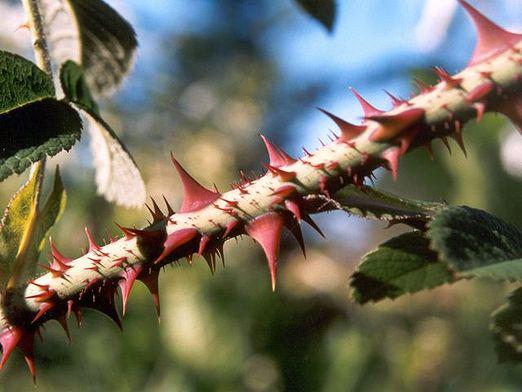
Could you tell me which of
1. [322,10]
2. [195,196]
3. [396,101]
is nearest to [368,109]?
[396,101]

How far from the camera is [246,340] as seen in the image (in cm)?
298

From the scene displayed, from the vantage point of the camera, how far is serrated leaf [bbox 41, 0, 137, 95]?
4.68 feet

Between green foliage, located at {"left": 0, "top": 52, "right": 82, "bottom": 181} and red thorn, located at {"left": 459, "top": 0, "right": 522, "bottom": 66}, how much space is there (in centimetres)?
56

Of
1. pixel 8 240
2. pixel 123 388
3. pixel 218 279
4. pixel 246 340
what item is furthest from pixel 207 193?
pixel 218 279

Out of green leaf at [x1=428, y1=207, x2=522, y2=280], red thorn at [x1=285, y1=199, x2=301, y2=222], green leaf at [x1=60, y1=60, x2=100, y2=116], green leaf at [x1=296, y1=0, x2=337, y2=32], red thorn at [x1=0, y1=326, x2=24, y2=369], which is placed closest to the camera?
green leaf at [x1=428, y1=207, x2=522, y2=280]

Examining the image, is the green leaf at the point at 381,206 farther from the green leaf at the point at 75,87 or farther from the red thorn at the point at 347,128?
the green leaf at the point at 75,87

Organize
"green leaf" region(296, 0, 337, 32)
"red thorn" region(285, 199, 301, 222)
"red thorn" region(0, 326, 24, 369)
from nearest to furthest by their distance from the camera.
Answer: "red thorn" region(285, 199, 301, 222), "red thorn" region(0, 326, 24, 369), "green leaf" region(296, 0, 337, 32)

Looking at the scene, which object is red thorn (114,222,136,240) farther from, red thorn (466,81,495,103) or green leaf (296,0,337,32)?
green leaf (296,0,337,32)

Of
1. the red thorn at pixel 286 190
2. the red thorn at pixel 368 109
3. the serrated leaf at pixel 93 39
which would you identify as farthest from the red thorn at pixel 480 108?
the serrated leaf at pixel 93 39

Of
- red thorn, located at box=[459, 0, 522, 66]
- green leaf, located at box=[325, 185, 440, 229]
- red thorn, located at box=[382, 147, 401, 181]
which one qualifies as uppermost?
red thorn, located at box=[459, 0, 522, 66]

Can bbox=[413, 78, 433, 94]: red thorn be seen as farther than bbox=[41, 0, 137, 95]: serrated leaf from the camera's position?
No

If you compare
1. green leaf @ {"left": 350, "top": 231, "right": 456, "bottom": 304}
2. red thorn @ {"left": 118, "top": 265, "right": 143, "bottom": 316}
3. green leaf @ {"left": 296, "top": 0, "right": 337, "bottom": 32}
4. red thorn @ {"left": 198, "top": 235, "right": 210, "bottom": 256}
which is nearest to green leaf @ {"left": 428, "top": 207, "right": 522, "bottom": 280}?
green leaf @ {"left": 350, "top": 231, "right": 456, "bottom": 304}

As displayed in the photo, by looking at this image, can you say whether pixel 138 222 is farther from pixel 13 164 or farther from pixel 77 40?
pixel 13 164

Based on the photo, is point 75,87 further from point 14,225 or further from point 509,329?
point 509,329
